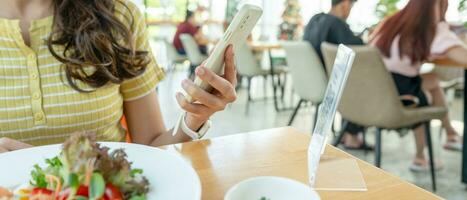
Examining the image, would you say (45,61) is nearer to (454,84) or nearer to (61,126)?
(61,126)

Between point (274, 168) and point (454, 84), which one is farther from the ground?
point (274, 168)

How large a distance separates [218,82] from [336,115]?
88.5 inches

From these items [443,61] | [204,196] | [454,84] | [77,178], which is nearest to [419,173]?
[443,61]

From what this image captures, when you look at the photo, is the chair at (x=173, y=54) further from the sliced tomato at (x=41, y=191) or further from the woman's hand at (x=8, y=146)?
the sliced tomato at (x=41, y=191)

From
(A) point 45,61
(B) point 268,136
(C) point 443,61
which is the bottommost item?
(C) point 443,61

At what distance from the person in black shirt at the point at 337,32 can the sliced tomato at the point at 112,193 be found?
224cm

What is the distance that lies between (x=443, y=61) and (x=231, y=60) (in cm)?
181

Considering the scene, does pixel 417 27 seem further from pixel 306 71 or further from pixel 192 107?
pixel 192 107

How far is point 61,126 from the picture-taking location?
33.5 inches

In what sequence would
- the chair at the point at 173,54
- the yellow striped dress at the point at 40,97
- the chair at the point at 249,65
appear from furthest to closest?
1. the chair at the point at 173,54
2. the chair at the point at 249,65
3. the yellow striped dress at the point at 40,97

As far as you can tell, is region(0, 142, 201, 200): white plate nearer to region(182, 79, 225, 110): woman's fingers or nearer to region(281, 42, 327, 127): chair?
region(182, 79, 225, 110): woman's fingers

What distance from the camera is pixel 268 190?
489 millimetres

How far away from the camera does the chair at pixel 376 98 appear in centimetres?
190

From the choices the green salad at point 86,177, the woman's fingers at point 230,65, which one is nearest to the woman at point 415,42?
the woman's fingers at point 230,65
